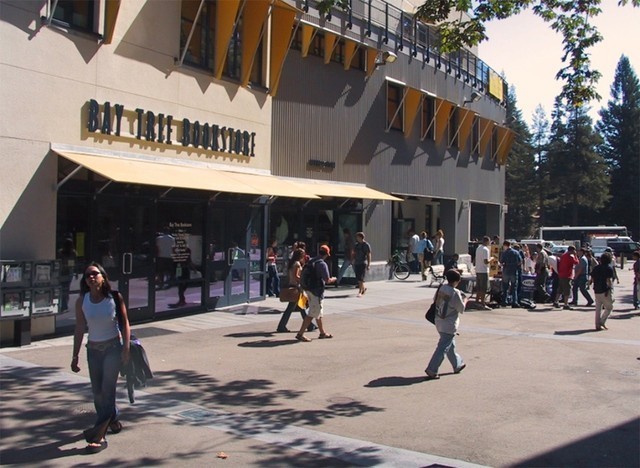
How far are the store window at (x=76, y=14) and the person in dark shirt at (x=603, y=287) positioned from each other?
36.1 feet

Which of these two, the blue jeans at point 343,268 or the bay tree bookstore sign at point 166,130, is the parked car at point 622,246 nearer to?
the blue jeans at point 343,268

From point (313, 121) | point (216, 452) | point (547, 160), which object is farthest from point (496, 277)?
point (547, 160)

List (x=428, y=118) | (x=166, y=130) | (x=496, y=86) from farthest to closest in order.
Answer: (x=496, y=86) < (x=428, y=118) < (x=166, y=130)

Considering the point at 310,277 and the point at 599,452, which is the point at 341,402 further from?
the point at 310,277

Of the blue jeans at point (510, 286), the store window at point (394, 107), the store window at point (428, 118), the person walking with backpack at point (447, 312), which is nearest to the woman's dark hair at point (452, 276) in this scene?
the person walking with backpack at point (447, 312)

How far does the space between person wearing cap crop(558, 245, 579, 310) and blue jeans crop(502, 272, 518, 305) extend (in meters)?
1.30

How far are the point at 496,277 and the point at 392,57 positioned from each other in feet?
30.1

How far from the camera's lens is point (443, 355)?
892cm

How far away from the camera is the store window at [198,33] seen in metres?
13.8

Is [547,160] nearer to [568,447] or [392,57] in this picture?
[392,57]

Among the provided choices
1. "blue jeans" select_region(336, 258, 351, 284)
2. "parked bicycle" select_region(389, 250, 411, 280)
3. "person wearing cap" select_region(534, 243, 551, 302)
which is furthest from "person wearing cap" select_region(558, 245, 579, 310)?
"parked bicycle" select_region(389, 250, 411, 280)

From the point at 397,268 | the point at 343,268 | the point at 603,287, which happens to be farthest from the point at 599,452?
the point at 397,268

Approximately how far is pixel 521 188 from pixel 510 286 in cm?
6042

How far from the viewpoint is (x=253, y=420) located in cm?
691
